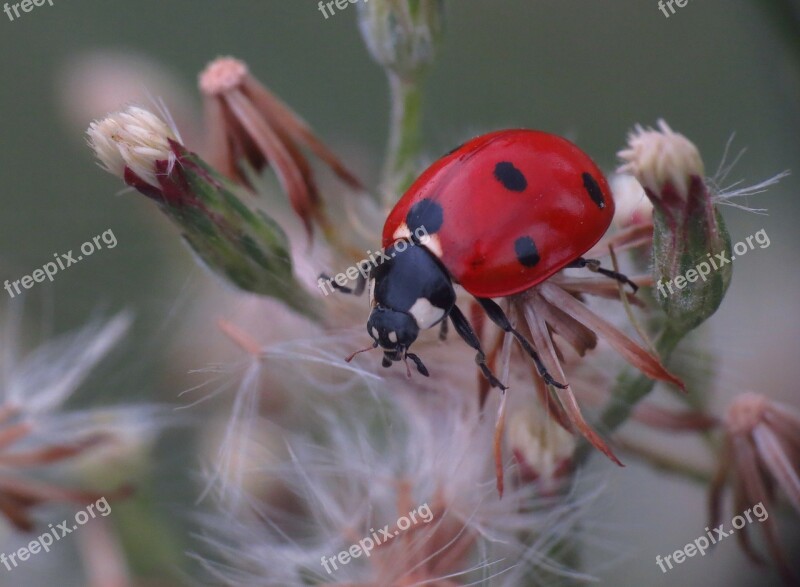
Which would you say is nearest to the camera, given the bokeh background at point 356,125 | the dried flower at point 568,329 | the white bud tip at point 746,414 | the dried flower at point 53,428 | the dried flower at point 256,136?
the dried flower at point 568,329

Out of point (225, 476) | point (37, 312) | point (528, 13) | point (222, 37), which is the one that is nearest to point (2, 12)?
point (222, 37)

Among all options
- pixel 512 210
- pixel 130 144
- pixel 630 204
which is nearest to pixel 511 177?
pixel 512 210

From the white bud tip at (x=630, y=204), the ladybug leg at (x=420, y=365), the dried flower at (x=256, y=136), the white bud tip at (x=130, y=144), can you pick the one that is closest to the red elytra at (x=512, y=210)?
the white bud tip at (x=630, y=204)

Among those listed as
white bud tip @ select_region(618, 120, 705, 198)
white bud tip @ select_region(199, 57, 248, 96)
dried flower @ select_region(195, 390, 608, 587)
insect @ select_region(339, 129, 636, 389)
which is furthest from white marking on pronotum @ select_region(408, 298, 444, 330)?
white bud tip @ select_region(199, 57, 248, 96)

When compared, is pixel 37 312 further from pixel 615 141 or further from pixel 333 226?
pixel 615 141

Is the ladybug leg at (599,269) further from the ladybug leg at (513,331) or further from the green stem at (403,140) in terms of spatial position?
the green stem at (403,140)

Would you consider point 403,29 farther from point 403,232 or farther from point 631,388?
point 631,388

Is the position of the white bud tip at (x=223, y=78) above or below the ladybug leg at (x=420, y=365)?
above
